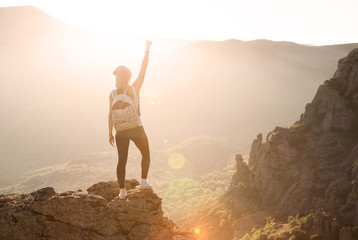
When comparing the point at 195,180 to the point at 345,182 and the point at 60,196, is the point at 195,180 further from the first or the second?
the point at 60,196

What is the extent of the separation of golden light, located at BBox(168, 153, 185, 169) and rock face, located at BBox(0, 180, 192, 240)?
8711 cm

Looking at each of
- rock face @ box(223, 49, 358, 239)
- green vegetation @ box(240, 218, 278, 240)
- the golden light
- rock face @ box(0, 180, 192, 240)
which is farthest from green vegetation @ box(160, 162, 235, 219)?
rock face @ box(0, 180, 192, 240)

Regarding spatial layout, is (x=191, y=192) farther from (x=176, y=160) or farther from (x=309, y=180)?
(x=309, y=180)

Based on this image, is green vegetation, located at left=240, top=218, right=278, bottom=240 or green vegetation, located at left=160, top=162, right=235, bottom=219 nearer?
green vegetation, located at left=240, top=218, right=278, bottom=240

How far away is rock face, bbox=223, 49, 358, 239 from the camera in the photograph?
863 inches

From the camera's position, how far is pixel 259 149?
38.9 metres

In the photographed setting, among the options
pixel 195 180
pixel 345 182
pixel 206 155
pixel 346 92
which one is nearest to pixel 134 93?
pixel 345 182

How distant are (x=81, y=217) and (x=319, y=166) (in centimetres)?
2801

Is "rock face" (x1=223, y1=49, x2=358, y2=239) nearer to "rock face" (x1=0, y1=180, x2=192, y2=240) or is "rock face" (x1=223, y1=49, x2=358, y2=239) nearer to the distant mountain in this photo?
the distant mountain

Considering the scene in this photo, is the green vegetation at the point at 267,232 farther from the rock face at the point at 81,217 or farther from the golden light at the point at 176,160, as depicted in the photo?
the golden light at the point at 176,160

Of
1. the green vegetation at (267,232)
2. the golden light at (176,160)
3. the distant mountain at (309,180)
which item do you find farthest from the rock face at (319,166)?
the golden light at (176,160)

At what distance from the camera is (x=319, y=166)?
2869 centimetres

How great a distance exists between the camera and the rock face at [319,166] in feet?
71.9

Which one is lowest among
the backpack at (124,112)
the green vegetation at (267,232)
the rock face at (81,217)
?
the green vegetation at (267,232)
